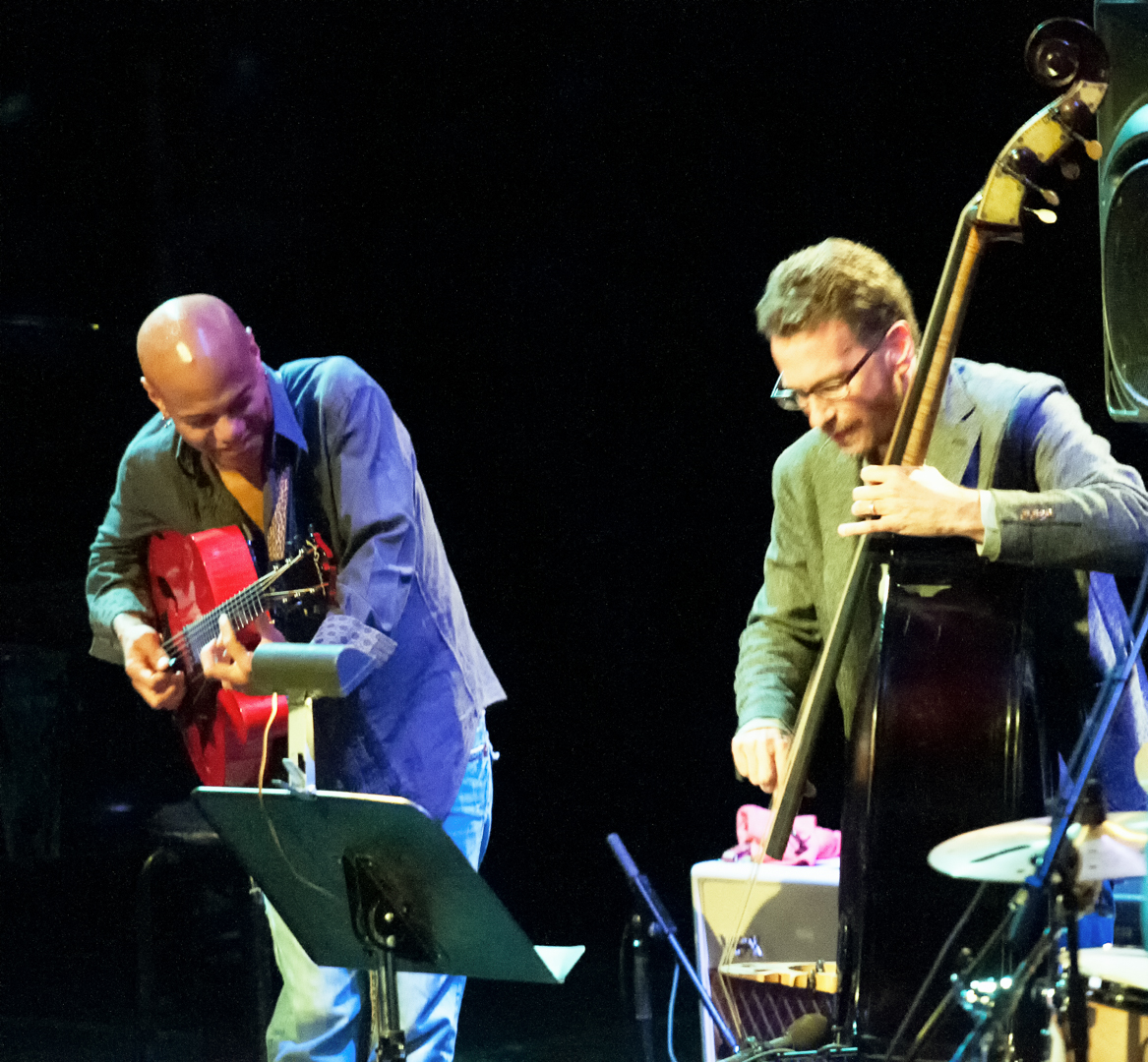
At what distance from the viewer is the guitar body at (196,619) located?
3.00m

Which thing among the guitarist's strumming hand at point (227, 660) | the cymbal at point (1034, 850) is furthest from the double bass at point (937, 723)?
the guitarist's strumming hand at point (227, 660)

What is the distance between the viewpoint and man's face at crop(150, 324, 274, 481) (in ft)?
8.77

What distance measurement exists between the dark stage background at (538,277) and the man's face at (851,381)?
4.77ft

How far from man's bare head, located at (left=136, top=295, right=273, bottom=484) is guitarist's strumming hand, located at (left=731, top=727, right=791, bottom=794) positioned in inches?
45.0

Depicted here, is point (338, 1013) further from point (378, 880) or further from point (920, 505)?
point (920, 505)

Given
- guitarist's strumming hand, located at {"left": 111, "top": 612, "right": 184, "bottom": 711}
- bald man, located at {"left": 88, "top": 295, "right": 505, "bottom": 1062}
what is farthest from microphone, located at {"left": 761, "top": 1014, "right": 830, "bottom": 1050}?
guitarist's strumming hand, located at {"left": 111, "top": 612, "right": 184, "bottom": 711}

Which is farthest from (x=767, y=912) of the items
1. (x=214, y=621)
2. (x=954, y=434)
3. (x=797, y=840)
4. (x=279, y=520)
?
(x=214, y=621)

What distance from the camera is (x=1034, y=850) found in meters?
1.66

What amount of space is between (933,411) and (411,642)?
1.19 metres

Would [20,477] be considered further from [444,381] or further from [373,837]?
[373,837]

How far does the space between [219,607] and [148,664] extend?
24 centimetres

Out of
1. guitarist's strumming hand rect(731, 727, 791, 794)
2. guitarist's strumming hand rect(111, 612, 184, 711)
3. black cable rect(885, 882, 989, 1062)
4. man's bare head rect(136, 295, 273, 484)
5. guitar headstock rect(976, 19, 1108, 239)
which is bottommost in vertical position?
black cable rect(885, 882, 989, 1062)

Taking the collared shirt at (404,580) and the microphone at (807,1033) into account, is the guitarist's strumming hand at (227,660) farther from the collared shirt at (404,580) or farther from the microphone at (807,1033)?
the microphone at (807,1033)

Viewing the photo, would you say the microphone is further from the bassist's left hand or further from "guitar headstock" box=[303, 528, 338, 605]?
"guitar headstock" box=[303, 528, 338, 605]
